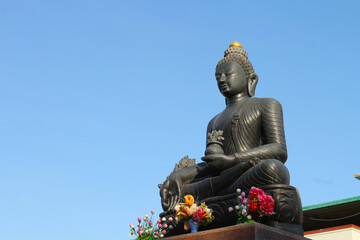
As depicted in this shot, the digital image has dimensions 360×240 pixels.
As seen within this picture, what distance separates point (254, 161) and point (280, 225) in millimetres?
967

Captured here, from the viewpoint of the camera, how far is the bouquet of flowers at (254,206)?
641 centimetres

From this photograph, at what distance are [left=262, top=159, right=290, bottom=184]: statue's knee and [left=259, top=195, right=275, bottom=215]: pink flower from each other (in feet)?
1.87

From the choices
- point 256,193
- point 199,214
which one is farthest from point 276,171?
point 199,214

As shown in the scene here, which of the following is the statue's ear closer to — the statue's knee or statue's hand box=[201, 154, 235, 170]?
statue's hand box=[201, 154, 235, 170]

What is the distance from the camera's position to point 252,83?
29.2 ft

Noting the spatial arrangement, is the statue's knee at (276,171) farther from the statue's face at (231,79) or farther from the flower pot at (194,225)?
the statue's face at (231,79)

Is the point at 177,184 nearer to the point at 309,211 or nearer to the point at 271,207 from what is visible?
the point at 271,207

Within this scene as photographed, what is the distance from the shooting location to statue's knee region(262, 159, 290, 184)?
22.9ft

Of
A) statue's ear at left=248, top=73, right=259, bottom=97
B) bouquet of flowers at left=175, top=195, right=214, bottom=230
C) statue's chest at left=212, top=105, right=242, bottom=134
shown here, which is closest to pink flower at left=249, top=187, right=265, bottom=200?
bouquet of flowers at left=175, top=195, right=214, bottom=230

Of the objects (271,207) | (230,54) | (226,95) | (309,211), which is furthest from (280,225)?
(309,211)

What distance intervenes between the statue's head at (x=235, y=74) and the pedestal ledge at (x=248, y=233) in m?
2.77

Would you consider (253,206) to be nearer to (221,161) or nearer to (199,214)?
(199,214)

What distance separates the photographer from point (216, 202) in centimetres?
734

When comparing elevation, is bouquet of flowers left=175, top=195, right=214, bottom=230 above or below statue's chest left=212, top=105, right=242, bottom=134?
below
